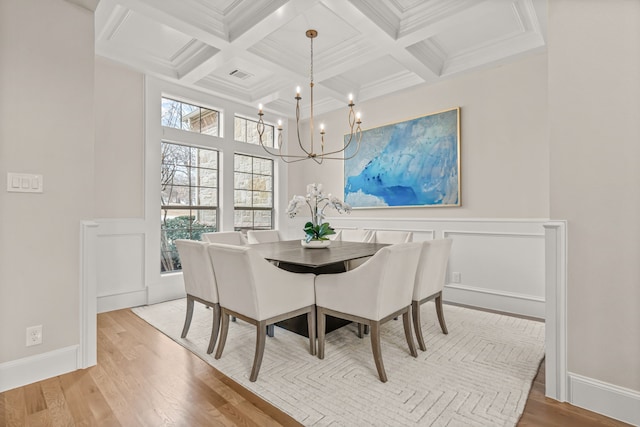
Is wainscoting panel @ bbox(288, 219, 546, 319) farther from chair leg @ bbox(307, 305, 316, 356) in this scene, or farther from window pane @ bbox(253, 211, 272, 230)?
window pane @ bbox(253, 211, 272, 230)

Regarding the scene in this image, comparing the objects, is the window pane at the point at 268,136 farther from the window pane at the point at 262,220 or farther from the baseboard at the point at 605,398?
the baseboard at the point at 605,398

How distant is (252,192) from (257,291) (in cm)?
307

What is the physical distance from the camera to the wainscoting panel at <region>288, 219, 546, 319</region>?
3121 millimetres

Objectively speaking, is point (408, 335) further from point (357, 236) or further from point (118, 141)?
point (118, 141)

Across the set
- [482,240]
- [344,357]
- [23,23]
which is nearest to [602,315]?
[344,357]

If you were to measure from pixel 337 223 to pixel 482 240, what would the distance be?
2051 mm

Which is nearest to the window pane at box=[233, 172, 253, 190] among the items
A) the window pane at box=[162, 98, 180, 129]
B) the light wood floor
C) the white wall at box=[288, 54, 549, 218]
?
the window pane at box=[162, 98, 180, 129]

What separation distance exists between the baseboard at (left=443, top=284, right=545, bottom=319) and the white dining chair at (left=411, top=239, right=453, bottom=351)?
1.21 m

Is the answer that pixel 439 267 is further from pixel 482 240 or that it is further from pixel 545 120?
pixel 545 120

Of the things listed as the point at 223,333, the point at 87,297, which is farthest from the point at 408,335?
the point at 87,297

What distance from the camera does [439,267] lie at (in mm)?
2518

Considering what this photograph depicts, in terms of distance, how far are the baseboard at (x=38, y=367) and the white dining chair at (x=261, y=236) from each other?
1.91 m

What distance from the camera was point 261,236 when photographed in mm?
3789

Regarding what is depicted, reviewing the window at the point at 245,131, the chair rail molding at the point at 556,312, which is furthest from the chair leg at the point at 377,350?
the window at the point at 245,131
